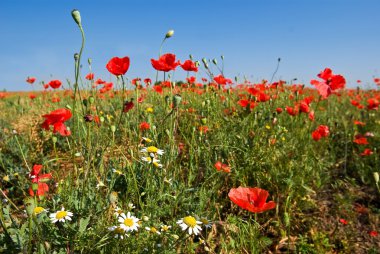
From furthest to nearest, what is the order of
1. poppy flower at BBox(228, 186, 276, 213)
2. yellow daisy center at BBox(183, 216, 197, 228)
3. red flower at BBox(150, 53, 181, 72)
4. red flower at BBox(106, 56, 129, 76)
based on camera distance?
1. red flower at BBox(150, 53, 181, 72)
2. red flower at BBox(106, 56, 129, 76)
3. yellow daisy center at BBox(183, 216, 197, 228)
4. poppy flower at BBox(228, 186, 276, 213)

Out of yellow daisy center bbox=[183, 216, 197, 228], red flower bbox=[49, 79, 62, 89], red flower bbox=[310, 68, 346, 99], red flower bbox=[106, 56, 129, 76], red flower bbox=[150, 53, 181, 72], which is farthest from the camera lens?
red flower bbox=[49, 79, 62, 89]

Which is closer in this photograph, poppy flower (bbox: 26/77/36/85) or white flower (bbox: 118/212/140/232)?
white flower (bbox: 118/212/140/232)

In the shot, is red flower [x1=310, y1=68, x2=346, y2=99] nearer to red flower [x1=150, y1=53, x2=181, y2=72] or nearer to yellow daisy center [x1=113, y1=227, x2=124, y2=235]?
red flower [x1=150, y1=53, x2=181, y2=72]

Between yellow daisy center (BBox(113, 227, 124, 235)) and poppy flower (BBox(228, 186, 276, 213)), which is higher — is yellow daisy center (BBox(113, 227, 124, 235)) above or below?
below

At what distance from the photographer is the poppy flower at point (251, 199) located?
53.9 inches

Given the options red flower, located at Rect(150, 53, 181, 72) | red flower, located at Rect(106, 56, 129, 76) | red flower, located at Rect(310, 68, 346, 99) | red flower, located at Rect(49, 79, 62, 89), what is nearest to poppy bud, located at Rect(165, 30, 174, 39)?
red flower, located at Rect(150, 53, 181, 72)

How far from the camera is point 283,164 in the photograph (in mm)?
2969

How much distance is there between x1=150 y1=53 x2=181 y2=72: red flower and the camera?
227 cm

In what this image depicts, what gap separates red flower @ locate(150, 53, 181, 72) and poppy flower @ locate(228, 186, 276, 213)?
42.1 inches

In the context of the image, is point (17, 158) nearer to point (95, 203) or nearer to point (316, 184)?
point (95, 203)

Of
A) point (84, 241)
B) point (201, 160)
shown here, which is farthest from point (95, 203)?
point (201, 160)

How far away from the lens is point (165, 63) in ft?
7.50

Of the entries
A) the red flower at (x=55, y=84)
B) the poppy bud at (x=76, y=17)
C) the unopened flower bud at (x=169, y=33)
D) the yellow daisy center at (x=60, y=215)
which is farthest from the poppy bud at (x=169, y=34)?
the red flower at (x=55, y=84)

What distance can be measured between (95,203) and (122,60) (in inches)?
30.0
